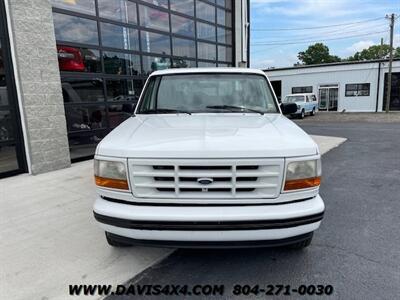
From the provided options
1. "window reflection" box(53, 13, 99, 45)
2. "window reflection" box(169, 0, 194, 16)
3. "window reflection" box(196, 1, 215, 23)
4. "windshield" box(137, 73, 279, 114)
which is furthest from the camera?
"window reflection" box(196, 1, 215, 23)

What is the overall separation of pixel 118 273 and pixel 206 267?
79cm

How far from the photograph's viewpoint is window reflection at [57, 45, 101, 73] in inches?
269

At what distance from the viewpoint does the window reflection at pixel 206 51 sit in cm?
1151

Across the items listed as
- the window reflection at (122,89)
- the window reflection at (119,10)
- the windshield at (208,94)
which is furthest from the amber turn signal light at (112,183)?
the window reflection at (119,10)

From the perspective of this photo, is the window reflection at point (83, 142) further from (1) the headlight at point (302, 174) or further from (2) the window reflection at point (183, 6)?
(1) the headlight at point (302, 174)

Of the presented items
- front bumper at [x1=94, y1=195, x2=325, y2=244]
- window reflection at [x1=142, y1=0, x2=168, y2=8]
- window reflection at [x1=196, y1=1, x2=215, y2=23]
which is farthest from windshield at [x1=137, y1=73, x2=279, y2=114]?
window reflection at [x1=196, y1=1, x2=215, y2=23]

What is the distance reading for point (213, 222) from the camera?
2.27m

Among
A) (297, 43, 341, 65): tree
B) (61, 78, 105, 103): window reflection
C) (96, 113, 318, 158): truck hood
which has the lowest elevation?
(96, 113, 318, 158): truck hood

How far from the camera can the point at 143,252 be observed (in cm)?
306

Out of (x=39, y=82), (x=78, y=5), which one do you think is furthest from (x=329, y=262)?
(x=78, y=5)

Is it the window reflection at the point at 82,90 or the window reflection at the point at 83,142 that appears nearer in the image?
the window reflection at the point at 82,90

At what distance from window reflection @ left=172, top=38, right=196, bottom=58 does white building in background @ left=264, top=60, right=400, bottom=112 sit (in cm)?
1989

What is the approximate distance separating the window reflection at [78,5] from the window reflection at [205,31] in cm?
467

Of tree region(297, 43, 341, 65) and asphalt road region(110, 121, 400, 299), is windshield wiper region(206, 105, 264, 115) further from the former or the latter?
tree region(297, 43, 341, 65)
